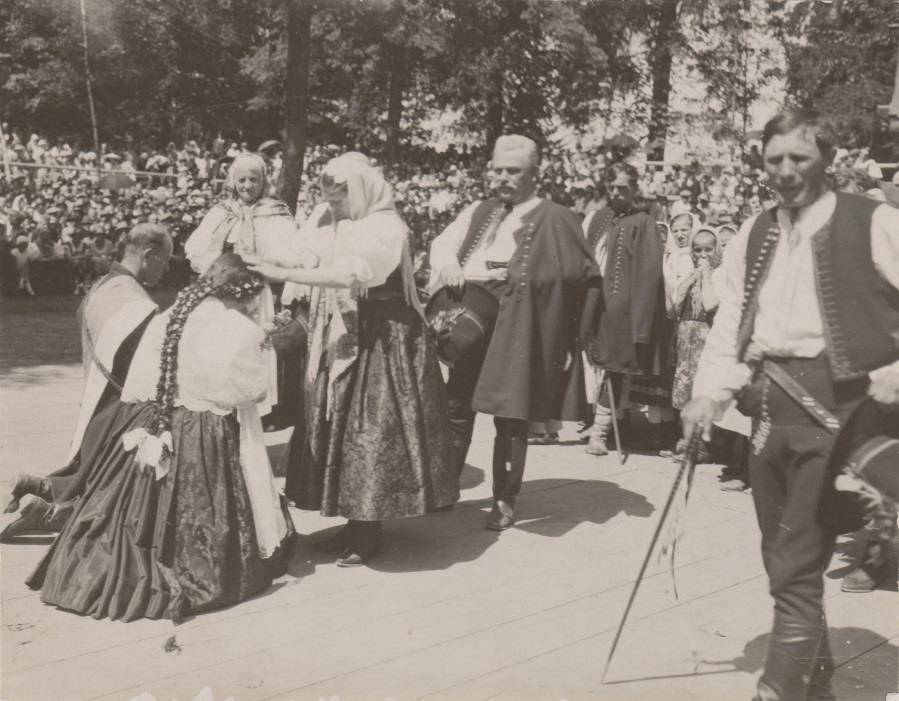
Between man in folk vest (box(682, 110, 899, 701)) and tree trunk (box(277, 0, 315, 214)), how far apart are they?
12.5 metres

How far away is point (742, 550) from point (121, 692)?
9.66 feet

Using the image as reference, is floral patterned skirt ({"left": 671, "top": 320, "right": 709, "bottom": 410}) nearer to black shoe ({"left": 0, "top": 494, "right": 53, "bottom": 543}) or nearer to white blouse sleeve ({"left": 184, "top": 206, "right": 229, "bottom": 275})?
white blouse sleeve ({"left": 184, "top": 206, "right": 229, "bottom": 275})

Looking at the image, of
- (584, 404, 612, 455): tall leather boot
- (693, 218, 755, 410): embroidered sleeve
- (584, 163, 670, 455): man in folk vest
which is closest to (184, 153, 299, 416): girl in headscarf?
(584, 163, 670, 455): man in folk vest

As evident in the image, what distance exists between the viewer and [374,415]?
4.53 m

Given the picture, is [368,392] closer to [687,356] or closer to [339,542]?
[339,542]

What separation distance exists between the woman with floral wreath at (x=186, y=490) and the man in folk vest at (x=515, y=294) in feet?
4.01

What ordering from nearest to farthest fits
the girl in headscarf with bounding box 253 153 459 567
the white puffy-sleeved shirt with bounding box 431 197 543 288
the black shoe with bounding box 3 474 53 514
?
the girl in headscarf with bounding box 253 153 459 567, the black shoe with bounding box 3 474 53 514, the white puffy-sleeved shirt with bounding box 431 197 543 288

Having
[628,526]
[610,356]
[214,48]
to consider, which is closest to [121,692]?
[628,526]

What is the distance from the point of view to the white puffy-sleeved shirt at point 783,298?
2.94 meters

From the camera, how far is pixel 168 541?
4.02 metres

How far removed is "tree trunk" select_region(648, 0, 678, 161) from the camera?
20125 millimetres

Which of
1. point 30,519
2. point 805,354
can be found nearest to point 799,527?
point 805,354

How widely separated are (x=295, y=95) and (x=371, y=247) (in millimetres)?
11423

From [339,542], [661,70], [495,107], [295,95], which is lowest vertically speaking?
[339,542]
